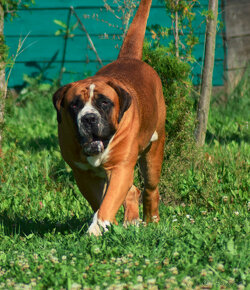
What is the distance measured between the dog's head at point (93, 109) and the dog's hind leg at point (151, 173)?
102 cm

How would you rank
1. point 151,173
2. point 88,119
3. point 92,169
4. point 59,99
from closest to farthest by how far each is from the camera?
point 88,119 < point 59,99 < point 92,169 < point 151,173

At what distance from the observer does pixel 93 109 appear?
416cm

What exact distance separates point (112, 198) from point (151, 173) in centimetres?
116

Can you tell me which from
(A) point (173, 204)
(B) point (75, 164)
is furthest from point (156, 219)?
A: (B) point (75, 164)

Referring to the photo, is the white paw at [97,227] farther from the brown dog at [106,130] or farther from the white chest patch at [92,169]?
the white chest patch at [92,169]

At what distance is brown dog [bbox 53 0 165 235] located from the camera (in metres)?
4.12

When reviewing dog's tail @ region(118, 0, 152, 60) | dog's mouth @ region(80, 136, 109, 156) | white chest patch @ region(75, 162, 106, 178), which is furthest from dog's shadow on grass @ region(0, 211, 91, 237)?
dog's tail @ region(118, 0, 152, 60)

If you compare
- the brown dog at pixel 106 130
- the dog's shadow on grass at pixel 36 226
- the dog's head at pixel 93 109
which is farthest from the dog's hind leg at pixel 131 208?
the dog's head at pixel 93 109

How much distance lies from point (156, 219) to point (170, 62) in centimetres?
144

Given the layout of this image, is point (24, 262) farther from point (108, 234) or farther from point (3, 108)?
point (3, 108)

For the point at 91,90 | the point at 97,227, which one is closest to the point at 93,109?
the point at 91,90

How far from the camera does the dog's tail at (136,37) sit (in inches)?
211

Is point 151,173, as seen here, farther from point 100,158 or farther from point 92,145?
point 92,145

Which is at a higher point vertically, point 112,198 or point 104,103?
point 104,103
